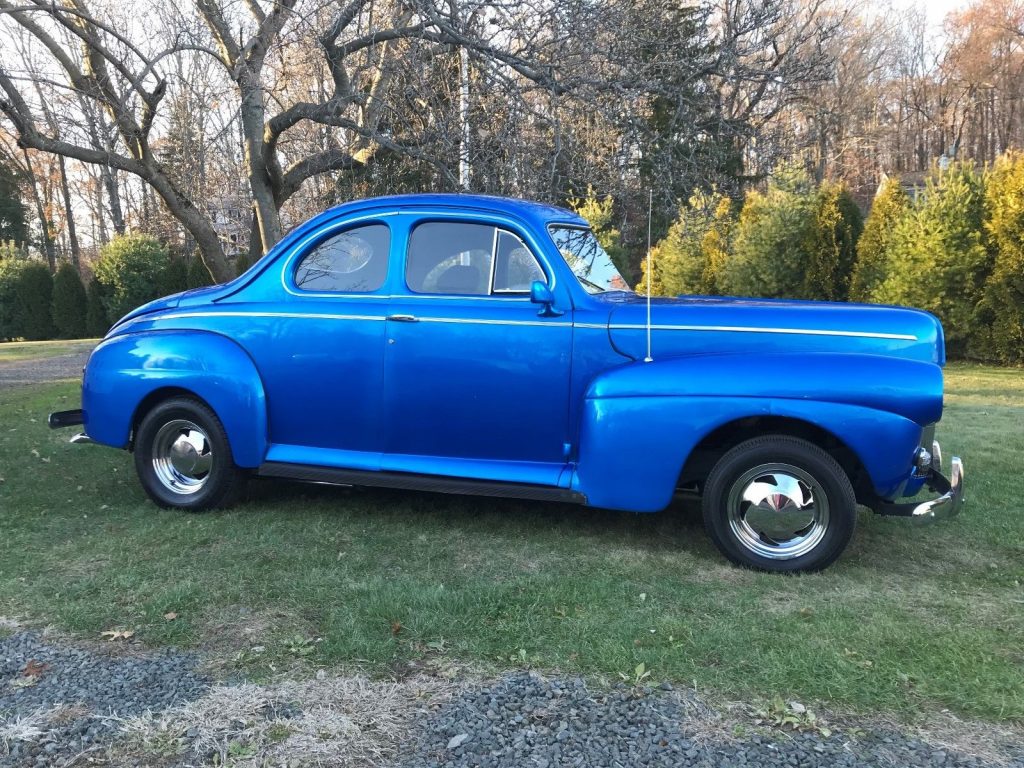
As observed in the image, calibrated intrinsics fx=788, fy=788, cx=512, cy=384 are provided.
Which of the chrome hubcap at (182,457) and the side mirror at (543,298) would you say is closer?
the side mirror at (543,298)

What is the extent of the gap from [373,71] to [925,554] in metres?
7.44

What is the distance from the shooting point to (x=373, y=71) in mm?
8875

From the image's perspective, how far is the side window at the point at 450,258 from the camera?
4.53 meters

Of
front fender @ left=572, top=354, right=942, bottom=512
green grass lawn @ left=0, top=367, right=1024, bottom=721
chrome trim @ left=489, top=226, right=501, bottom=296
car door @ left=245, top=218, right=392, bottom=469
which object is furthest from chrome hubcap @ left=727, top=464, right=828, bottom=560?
car door @ left=245, top=218, right=392, bottom=469

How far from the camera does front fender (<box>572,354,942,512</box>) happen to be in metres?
3.78

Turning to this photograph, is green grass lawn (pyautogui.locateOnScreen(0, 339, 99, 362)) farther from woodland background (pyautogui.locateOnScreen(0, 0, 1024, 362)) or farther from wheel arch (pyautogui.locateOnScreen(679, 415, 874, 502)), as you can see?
wheel arch (pyautogui.locateOnScreen(679, 415, 874, 502))

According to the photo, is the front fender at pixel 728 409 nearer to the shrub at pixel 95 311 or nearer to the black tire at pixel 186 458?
the black tire at pixel 186 458

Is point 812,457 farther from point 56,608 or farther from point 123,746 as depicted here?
point 56,608

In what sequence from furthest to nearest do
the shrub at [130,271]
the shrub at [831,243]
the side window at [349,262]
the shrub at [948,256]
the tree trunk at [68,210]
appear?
the tree trunk at [68,210], the shrub at [130,271], the shrub at [831,243], the shrub at [948,256], the side window at [349,262]

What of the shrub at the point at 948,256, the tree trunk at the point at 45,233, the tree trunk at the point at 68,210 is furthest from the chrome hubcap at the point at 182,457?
the tree trunk at the point at 45,233

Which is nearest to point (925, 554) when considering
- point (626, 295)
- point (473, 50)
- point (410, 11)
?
point (626, 295)

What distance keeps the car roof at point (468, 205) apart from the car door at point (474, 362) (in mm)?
101

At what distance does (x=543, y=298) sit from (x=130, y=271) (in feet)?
67.2

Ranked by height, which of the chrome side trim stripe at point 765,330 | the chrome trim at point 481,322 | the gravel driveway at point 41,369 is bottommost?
the gravel driveway at point 41,369
